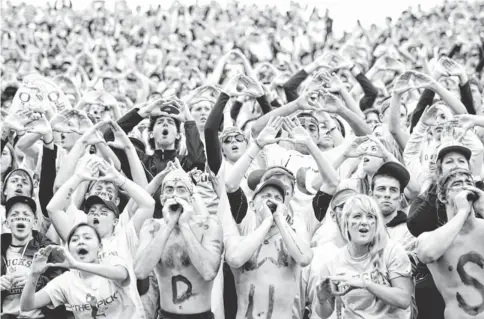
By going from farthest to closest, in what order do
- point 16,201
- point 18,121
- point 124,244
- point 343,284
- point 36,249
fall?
point 18,121, point 16,201, point 36,249, point 124,244, point 343,284

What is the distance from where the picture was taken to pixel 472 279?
5824mm

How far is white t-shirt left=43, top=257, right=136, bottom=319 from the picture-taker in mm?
6203

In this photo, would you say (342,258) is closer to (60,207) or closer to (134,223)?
(134,223)

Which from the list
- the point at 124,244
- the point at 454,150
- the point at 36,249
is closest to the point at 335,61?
the point at 454,150

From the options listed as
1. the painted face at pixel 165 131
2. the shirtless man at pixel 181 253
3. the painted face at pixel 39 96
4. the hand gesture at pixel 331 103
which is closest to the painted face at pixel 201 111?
the painted face at pixel 165 131

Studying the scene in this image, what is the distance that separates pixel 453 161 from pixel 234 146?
2.08 metres

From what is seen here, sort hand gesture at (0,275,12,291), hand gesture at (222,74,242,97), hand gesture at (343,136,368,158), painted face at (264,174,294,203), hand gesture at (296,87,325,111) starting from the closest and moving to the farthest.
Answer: hand gesture at (0,275,12,291) → painted face at (264,174,294,203) → hand gesture at (343,136,368,158) → hand gesture at (222,74,242,97) → hand gesture at (296,87,325,111)

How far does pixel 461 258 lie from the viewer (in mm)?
5820

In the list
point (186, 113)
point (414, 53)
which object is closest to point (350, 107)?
point (186, 113)

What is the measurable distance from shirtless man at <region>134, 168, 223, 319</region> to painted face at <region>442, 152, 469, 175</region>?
5.70 feet

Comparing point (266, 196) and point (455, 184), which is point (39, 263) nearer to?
point (266, 196)

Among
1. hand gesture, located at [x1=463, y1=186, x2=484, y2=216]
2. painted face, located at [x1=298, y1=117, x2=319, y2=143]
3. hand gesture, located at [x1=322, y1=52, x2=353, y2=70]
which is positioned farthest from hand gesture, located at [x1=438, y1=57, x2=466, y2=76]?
hand gesture, located at [x1=463, y1=186, x2=484, y2=216]

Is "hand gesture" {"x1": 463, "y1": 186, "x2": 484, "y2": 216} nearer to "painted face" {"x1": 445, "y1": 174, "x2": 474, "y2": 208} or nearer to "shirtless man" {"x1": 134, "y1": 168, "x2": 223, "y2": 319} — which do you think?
"painted face" {"x1": 445, "y1": 174, "x2": 474, "y2": 208}

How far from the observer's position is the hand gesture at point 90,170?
22.5 ft
